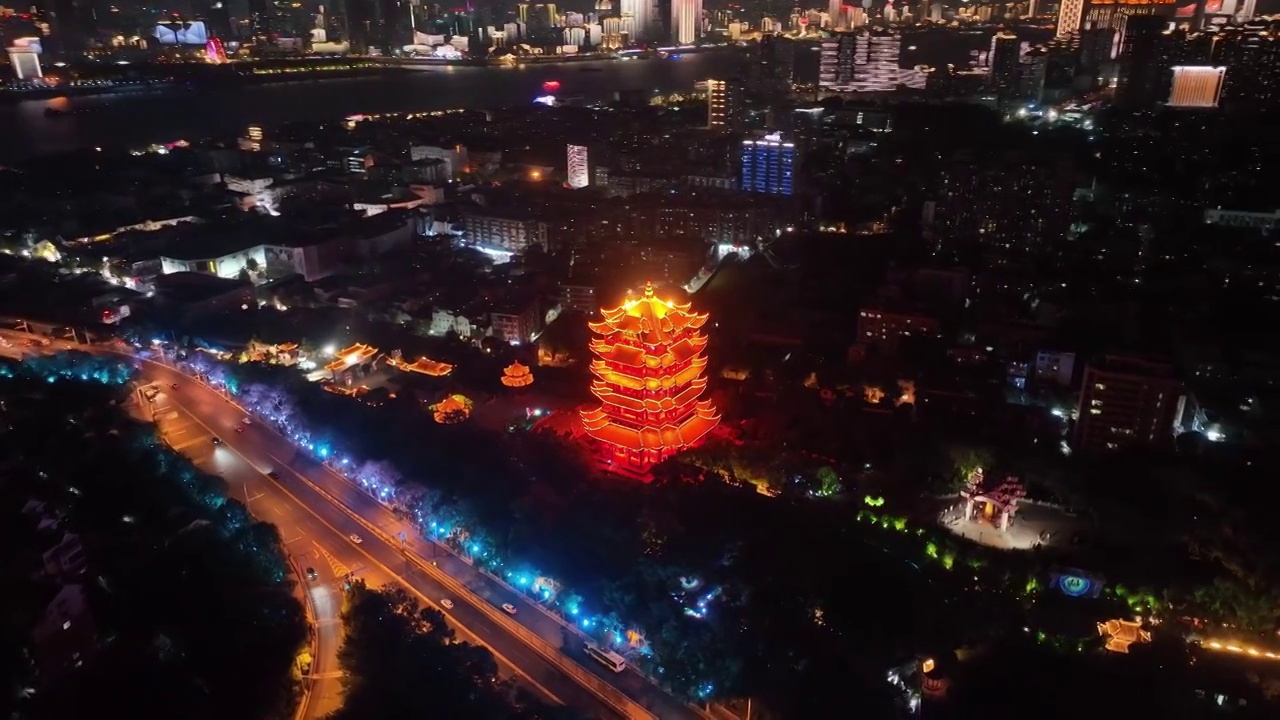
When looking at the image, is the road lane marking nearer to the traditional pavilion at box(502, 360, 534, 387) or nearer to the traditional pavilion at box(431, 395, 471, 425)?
the traditional pavilion at box(431, 395, 471, 425)

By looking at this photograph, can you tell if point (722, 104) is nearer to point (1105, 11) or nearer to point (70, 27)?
point (1105, 11)

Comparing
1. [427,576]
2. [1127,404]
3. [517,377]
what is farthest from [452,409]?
[1127,404]

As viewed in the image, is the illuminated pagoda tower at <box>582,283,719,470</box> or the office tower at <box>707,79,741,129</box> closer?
the illuminated pagoda tower at <box>582,283,719,470</box>

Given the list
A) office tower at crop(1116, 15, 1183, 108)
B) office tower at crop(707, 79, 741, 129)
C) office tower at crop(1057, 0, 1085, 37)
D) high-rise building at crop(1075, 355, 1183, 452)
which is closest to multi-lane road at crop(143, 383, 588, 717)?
high-rise building at crop(1075, 355, 1183, 452)

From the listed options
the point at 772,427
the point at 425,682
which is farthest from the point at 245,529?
the point at 772,427

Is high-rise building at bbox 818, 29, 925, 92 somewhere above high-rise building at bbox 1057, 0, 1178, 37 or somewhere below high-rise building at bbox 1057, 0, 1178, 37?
below

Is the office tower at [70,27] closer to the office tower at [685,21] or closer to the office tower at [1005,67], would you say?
the office tower at [685,21]
